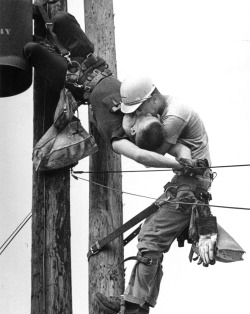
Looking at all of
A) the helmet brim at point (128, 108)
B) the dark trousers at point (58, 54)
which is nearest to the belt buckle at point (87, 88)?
the dark trousers at point (58, 54)

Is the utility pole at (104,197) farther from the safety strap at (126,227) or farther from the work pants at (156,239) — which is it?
the work pants at (156,239)

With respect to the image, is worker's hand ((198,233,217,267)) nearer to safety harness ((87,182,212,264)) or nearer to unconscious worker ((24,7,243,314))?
unconscious worker ((24,7,243,314))

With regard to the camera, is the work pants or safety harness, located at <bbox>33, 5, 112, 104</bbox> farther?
safety harness, located at <bbox>33, 5, 112, 104</bbox>

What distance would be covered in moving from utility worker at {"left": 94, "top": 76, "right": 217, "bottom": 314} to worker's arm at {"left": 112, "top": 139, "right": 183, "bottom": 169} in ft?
0.18

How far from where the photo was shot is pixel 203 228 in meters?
6.95

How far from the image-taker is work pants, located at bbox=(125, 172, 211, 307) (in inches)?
274

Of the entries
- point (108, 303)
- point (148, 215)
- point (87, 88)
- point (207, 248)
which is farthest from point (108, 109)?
point (108, 303)

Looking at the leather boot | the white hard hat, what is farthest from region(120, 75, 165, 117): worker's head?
the leather boot

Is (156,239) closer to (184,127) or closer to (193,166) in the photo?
(193,166)

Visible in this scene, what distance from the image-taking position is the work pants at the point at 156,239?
6965 mm

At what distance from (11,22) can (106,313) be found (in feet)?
8.43

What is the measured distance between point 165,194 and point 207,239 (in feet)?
1.68

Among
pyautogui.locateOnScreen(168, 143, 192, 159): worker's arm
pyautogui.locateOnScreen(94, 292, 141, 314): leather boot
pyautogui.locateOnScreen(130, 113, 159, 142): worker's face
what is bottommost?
pyautogui.locateOnScreen(94, 292, 141, 314): leather boot

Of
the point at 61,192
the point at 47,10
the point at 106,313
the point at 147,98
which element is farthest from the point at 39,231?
the point at 47,10
